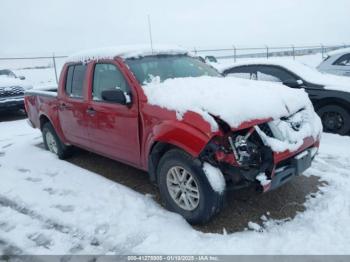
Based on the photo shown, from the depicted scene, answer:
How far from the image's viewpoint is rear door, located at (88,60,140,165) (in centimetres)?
428

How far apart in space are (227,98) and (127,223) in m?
1.71

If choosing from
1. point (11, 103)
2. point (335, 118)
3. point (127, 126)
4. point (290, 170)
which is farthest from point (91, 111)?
point (11, 103)

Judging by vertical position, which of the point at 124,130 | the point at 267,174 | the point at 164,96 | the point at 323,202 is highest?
the point at 164,96

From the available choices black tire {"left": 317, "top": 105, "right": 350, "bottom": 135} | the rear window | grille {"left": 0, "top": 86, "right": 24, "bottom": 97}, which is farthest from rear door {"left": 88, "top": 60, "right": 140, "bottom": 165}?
grille {"left": 0, "top": 86, "right": 24, "bottom": 97}

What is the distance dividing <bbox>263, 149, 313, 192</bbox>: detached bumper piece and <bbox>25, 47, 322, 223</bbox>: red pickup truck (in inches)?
0.4

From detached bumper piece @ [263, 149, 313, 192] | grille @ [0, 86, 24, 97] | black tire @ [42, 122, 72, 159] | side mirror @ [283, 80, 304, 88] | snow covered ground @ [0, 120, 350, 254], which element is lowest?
snow covered ground @ [0, 120, 350, 254]

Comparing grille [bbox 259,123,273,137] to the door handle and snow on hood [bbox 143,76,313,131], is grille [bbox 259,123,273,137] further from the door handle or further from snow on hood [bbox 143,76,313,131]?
the door handle

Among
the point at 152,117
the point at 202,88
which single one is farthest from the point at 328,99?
the point at 152,117

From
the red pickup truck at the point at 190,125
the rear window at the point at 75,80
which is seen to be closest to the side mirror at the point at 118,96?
the red pickup truck at the point at 190,125

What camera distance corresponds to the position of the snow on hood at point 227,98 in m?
3.46

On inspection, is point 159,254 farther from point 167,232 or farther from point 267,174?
point 267,174

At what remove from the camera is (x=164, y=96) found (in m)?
3.95

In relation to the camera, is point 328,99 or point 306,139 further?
point 328,99

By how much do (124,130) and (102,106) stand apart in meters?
0.53
